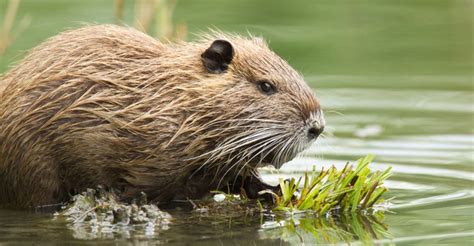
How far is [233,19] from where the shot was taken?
11516mm

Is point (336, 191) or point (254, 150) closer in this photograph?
point (254, 150)

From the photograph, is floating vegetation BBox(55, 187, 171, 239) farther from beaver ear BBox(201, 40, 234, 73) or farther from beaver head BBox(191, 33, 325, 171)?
beaver ear BBox(201, 40, 234, 73)

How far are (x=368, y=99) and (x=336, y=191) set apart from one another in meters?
3.25

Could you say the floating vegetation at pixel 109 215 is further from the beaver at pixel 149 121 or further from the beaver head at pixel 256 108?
the beaver head at pixel 256 108

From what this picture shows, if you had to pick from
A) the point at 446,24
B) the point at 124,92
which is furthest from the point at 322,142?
the point at 446,24

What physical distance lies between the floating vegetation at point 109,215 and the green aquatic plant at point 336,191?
62 centimetres

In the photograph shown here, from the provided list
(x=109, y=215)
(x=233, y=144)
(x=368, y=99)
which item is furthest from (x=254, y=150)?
(x=368, y=99)

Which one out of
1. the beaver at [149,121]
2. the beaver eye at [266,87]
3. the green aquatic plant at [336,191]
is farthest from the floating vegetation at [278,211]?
the beaver eye at [266,87]

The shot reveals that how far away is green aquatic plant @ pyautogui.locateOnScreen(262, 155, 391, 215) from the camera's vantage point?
20.8ft

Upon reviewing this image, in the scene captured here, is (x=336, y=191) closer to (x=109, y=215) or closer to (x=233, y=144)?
(x=233, y=144)

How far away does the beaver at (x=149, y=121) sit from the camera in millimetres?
6309

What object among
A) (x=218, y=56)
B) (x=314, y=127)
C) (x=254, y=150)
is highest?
(x=218, y=56)

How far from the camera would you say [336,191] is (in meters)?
6.34

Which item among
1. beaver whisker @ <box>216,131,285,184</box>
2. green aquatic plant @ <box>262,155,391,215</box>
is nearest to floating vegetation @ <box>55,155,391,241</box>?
green aquatic plant @ <box>262,155,391,215</box>
